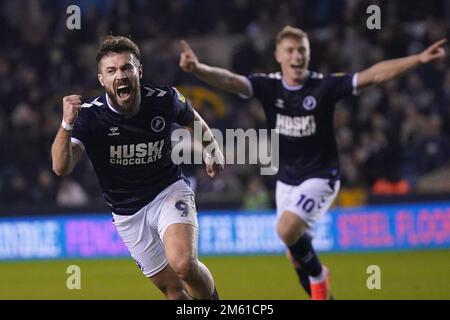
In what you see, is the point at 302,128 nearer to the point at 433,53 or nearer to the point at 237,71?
the point at 433,53

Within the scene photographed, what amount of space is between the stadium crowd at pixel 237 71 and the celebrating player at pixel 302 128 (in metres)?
6.36

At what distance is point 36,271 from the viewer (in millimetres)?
14148

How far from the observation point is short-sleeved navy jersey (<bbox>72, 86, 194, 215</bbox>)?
7121 millimetres

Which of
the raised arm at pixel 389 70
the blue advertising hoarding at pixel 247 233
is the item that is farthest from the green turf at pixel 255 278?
the raised arm at pixel 389 70

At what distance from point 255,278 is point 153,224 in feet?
17.0

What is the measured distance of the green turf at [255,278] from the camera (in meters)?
10.3

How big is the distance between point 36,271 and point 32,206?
6.19 ft

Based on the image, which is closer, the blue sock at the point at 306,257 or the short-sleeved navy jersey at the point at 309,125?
the blue sock at the point at 306,257

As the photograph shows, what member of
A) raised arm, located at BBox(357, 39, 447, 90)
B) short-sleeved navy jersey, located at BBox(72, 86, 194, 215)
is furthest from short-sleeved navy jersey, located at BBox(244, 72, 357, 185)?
short-sleeved navy jersey, located at BBox(72, 86, 194, 215)

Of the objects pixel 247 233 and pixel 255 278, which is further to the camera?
pixel 247 233

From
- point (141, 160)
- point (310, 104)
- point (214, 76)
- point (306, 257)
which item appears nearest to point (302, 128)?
point (310, 104)

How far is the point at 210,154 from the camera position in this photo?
24.0 feet

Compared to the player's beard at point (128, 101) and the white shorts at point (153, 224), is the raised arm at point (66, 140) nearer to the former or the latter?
the player's beard at point (128, 101)

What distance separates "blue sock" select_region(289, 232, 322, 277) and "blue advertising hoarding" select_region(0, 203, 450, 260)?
6163 millimetres
